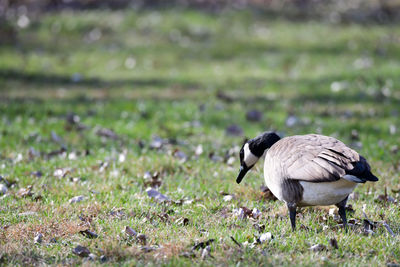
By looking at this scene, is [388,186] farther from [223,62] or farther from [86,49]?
[86,49]

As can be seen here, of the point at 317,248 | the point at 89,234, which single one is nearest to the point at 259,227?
the point at 317,248

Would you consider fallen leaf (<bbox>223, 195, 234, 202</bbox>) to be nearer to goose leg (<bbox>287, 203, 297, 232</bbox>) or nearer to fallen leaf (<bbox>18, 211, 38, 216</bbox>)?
goose leg (<bbox>287, 203, 297, 232</bbox>)

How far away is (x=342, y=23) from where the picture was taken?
634 inches

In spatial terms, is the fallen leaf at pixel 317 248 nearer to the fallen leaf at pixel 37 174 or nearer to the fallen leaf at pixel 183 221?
the fallen leaf at pixel 183 221

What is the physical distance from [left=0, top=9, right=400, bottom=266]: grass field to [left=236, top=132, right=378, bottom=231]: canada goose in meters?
0.34

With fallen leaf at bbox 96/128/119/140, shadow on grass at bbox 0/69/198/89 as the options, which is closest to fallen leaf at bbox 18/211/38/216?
fallen leaf at bbox 96/128/119/140

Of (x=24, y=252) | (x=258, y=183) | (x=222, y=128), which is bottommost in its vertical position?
(x=222, y=128)

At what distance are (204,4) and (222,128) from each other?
34.1 ft

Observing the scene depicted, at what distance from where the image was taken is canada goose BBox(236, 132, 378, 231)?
13.1ft

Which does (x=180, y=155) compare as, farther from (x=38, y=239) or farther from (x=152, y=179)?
(x=38, y=239)

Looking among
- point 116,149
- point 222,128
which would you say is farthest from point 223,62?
point 116,149

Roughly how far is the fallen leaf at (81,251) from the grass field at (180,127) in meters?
0.05

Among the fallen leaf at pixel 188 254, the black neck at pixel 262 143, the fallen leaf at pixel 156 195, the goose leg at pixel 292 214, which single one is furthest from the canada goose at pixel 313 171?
the fallen leaf at pixel 156 195

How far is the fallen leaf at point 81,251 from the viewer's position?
12.9 feet
